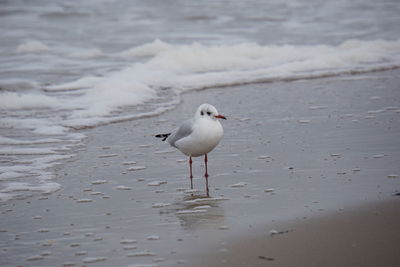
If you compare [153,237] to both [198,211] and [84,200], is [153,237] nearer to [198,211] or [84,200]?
[198,211]

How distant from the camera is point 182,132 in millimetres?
6391

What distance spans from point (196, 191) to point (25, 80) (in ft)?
20.5

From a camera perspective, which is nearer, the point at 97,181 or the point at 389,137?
the point at 97,181

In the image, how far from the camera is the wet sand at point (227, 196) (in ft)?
14.4

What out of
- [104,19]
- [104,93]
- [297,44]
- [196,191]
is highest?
[104,19]

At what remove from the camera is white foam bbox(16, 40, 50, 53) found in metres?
14.1

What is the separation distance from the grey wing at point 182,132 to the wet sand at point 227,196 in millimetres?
228

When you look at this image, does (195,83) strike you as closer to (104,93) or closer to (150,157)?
(104,93)

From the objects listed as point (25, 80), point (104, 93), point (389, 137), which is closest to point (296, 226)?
point (389, 137)

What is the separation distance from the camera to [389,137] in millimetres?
6926

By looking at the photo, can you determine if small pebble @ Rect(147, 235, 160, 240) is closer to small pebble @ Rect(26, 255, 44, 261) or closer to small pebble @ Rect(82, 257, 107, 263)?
small pebble @ Rect(82, 257, 107, 263)

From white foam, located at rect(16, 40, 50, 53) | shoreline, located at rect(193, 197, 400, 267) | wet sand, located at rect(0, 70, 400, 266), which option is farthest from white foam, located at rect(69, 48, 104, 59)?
shoreline, located at rect(193, 197, 400, 267)

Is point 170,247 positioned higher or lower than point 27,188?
lower

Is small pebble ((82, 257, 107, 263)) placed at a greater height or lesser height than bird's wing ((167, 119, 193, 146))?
lesser
